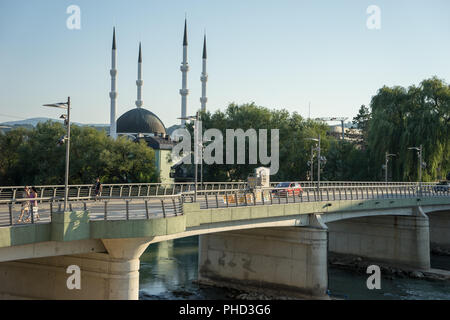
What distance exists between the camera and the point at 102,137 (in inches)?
2761

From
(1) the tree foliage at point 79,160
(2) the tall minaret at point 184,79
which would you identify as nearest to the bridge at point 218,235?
(1) the tree foliage at point 79,160

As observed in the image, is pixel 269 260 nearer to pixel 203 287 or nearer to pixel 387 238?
pixel 203 287

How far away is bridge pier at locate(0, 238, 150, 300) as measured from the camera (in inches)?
878

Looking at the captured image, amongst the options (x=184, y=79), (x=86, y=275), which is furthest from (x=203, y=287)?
(x=184, y=79)

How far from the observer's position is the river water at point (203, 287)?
3397 centimetres

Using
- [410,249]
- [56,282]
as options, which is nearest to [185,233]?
[56,282]

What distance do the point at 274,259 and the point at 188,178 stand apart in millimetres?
59920

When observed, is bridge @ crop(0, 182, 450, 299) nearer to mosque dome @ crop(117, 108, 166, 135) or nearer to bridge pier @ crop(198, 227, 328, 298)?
bridge pier @ crop(198, 227, 328, 298)

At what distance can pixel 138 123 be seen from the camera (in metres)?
121

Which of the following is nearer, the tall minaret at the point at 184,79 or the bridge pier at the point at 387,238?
the bridge pier at the point at 387,238

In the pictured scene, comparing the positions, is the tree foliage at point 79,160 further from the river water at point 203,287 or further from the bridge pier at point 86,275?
the bridge pier at point 86,275

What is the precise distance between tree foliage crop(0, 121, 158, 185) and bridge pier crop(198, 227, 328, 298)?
32757 mm

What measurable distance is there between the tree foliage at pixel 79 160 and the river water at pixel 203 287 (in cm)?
2435
